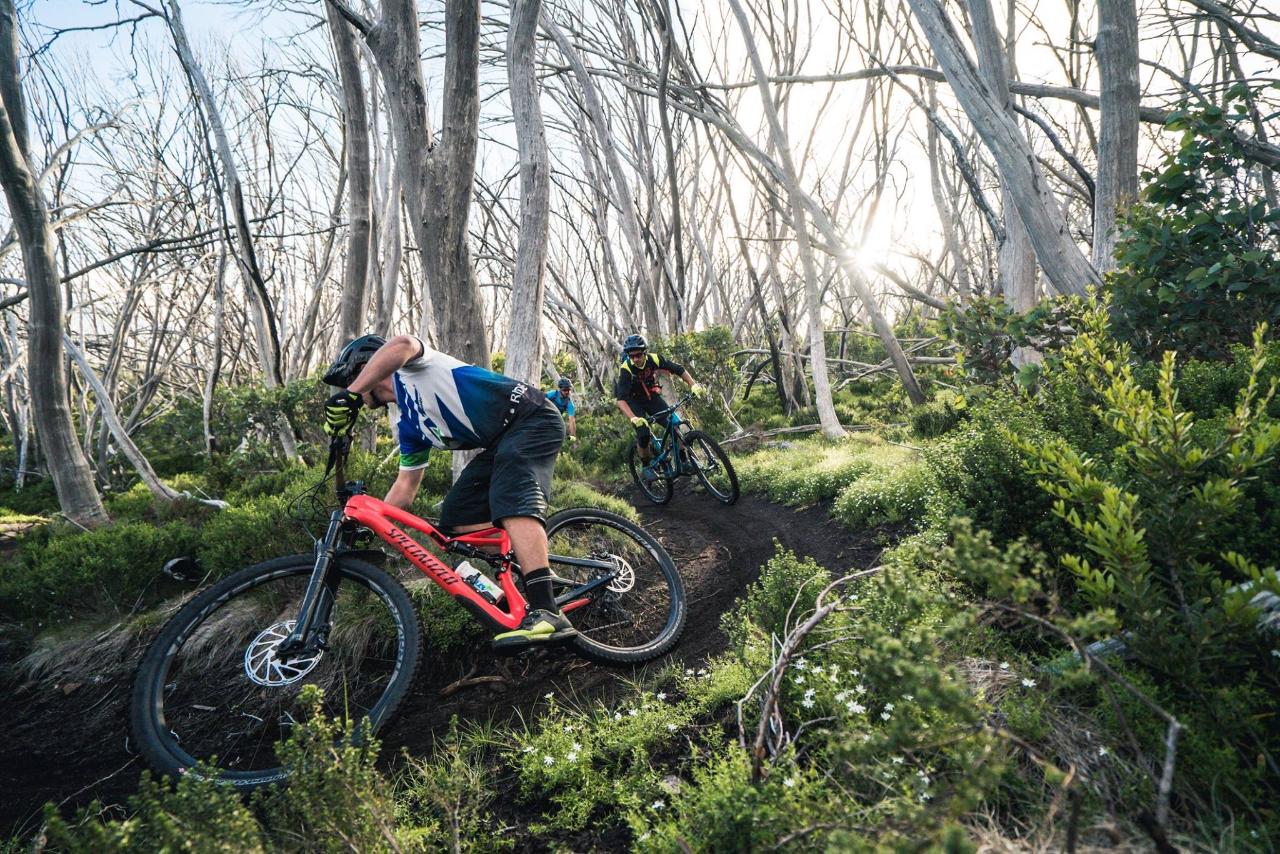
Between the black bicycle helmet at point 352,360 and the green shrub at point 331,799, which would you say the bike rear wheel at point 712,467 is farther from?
the green shrub at point 331,799

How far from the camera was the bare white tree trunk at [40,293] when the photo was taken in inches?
244

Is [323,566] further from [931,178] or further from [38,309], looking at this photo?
[931,178]

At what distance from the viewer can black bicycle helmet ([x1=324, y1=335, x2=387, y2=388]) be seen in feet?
10.3

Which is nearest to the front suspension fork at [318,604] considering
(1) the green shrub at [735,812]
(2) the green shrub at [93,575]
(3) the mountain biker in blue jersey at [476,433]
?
(3) the mountain biker in blue jersey at [476,433]

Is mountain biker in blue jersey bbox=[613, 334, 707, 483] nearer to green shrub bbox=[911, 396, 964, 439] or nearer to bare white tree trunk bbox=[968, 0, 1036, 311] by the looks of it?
green shrub bbox=[911, 396, 964, 439]

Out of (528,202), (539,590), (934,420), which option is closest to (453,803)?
(539,590)

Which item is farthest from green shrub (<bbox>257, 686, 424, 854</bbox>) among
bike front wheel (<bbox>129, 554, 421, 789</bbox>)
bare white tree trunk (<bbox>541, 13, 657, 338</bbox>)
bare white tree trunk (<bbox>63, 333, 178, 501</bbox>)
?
bare white tree trunk (<bbox>541, 13, 657, 338</bbox>)

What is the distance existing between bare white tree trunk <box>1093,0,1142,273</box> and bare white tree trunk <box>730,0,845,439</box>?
3.74m

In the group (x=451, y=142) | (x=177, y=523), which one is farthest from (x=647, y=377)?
(x=177, y=523)

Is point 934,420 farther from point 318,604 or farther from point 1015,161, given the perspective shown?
point 318,604

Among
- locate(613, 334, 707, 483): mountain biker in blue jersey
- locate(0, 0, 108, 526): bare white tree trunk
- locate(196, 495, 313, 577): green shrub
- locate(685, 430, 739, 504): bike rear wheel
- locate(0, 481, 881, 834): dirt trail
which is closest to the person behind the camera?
locate(0, 481, 881, 834): dirt trail

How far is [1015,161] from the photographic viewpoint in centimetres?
493

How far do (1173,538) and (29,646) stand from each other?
703 cm

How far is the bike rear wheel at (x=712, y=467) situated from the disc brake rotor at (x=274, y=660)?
15.3ft
